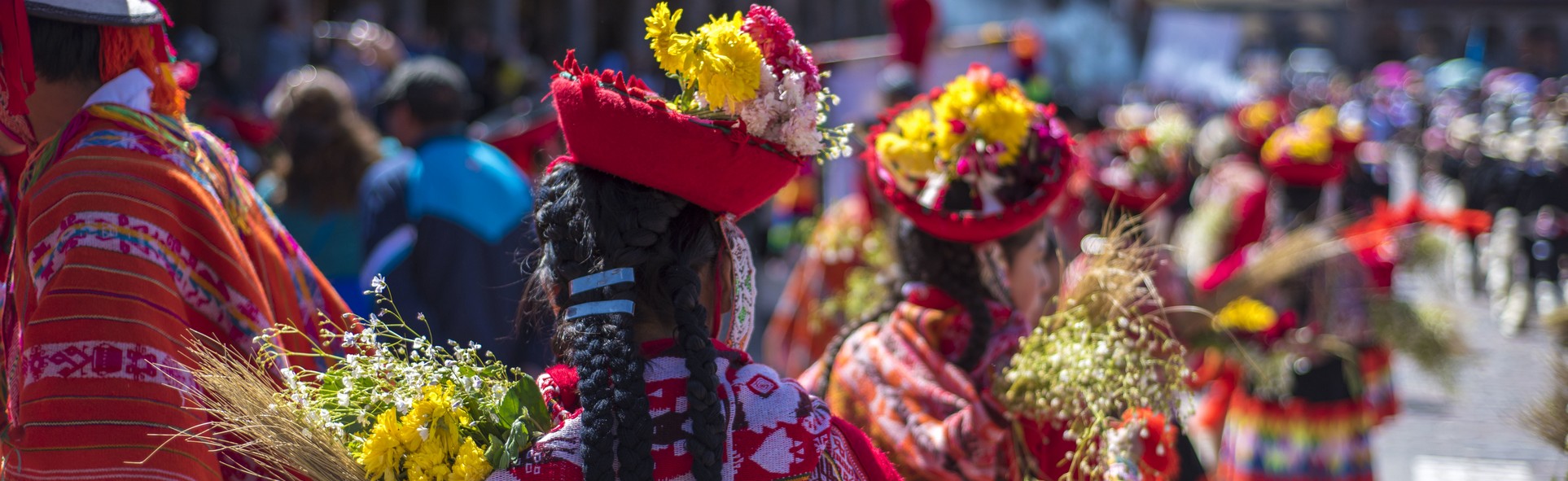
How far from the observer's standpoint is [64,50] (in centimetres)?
224

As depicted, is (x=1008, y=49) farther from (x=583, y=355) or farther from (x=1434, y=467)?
(x=583, y=355)

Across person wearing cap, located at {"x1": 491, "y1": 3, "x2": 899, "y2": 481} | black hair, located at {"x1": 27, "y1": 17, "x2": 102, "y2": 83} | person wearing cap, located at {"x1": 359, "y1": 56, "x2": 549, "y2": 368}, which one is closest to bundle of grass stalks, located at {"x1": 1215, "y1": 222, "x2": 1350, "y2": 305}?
person wearing cap, located at {"x1": 359, "y1": 56, "x2": 549, "y2": 368}

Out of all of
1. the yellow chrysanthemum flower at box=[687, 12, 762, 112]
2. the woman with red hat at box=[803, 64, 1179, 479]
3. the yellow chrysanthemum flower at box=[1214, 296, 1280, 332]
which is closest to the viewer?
the yellow chrysanthemum flower at box=[687, 12, 762, 112]

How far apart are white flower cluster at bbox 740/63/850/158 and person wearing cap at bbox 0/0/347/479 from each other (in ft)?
2.51

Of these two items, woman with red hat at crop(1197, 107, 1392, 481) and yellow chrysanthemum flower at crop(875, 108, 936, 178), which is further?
woman with red hat at crop(1197, 107, 1392, 481)

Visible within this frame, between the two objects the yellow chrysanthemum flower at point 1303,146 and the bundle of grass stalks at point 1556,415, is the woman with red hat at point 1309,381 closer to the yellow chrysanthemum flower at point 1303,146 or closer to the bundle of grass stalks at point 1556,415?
the yellow chrysanthemum flower at point 1303,146

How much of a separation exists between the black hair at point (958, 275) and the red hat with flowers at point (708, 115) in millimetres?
990

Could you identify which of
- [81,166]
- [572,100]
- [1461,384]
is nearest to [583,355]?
[572,100]

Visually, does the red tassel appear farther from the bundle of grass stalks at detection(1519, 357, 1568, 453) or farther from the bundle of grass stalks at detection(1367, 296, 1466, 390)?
the bundle of grass stalks at detection(1367, 296, 1466, 390)

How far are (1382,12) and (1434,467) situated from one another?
150ft

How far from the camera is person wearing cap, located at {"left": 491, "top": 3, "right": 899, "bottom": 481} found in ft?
6.00

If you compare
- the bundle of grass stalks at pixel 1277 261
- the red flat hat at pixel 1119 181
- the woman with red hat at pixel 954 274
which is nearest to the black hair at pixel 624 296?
the woman with red hat at pixel 954 274

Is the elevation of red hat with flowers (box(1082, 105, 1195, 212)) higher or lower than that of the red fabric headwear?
lower

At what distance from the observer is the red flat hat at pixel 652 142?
1874 mm
